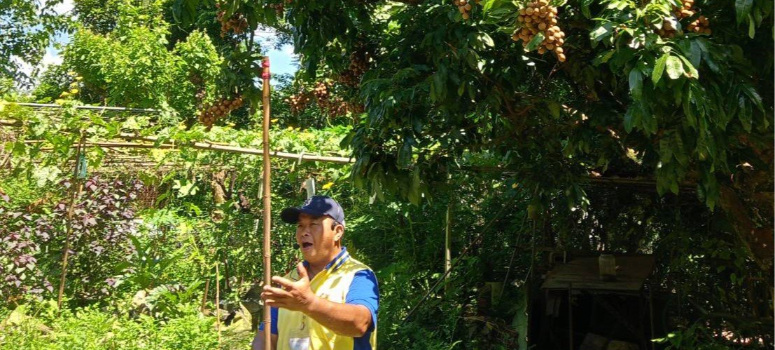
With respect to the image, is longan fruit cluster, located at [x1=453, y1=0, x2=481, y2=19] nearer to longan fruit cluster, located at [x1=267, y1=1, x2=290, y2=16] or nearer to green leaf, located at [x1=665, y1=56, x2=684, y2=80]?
green leaf, located at [x1=665, y1=56, x2=684, y2=80]

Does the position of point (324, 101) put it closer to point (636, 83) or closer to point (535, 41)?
point (535, 41)

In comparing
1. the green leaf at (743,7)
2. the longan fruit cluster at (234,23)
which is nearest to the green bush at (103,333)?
the longan fruit cluster at (234,23)

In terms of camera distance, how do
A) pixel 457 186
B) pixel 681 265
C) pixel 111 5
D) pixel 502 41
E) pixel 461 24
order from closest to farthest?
pixel 461 24, pixel 502 41, pixel 681 265, pixel 457 186, pixel 111 5

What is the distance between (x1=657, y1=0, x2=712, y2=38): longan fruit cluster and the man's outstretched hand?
→ 1415mm

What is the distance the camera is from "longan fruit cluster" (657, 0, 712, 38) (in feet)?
8.83

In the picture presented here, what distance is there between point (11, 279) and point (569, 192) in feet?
13.7

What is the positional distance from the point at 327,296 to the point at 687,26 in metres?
1.59

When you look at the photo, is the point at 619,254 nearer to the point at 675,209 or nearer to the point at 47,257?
the point at 675,209

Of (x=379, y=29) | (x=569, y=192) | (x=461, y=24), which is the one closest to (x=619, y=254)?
(x=569, y=192)

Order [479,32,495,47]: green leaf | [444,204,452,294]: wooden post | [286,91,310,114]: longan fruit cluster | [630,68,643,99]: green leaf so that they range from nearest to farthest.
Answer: [630,68,643,99]: green leaf, [479,32,495,47]: green leaf, [286,91,310,114]: longan fruit cluster, [444,204,452,294]: wooden post

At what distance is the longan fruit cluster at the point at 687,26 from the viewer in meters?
2.69

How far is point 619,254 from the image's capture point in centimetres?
619

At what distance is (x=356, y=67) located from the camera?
14.3ft

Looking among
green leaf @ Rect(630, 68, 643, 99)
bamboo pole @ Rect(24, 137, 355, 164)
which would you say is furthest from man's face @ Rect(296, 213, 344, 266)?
bamboo pole @ Rect(24, 137, 355, 164)
